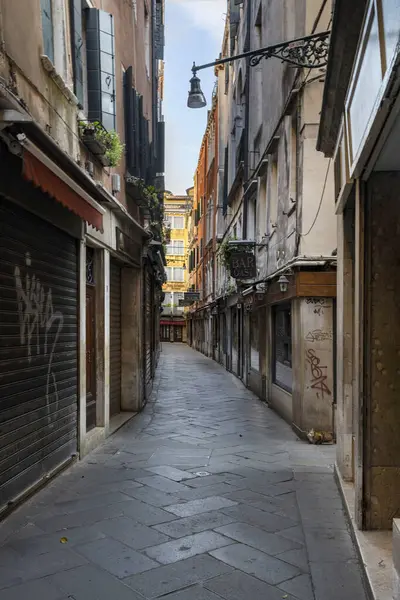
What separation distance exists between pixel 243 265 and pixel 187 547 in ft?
33.2

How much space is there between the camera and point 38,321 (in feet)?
19.5

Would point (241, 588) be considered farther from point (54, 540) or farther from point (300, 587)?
point (54, 540)

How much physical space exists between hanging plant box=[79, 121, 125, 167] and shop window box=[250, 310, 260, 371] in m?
7.41

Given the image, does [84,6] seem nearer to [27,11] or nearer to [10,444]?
[27,11]

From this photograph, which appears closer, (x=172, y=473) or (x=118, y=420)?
(x=172, y=473)

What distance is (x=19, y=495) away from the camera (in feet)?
17.3

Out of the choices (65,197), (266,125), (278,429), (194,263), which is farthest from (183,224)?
(65,197)

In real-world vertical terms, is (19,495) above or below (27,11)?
below

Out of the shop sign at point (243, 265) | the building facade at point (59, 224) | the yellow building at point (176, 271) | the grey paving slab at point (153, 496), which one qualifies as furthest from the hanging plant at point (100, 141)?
the yellow building at point (176, 271)

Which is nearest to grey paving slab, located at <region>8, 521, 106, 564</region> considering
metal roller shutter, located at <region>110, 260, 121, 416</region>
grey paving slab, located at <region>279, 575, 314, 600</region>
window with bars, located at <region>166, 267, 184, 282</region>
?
grey paving slab, located at <region>279, 575, 314, 600</region>

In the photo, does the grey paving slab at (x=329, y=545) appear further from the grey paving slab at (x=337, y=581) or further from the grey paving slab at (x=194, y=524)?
the grey paving slab at (x=194, y=524)

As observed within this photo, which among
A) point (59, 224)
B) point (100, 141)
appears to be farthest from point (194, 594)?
point (100, 141)

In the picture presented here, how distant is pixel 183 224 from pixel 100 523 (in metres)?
59.9

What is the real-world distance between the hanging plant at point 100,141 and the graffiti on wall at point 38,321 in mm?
2267
